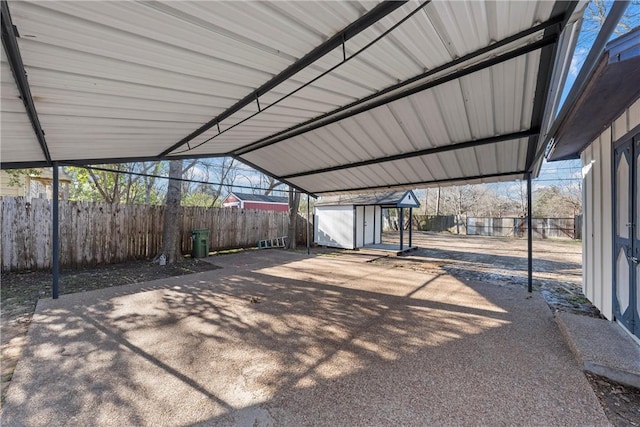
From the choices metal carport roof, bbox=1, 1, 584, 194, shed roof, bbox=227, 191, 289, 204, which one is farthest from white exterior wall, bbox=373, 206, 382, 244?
shed roof, bbox=227, 191, 289, 204

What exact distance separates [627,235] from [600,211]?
3.09 feet

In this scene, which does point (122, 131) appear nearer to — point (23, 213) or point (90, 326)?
point (90, 326)

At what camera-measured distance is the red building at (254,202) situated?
21375 millimetres

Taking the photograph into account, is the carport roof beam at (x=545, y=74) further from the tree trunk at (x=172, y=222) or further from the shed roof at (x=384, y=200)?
the tree trunk at (x=172, y=222)

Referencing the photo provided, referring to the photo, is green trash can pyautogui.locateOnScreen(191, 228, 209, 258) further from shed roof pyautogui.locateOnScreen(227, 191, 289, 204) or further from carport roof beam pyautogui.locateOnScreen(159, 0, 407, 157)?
shed roof pyautogui.locateOnScreen(227, 191, 289, 204)

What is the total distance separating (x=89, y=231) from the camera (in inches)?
284

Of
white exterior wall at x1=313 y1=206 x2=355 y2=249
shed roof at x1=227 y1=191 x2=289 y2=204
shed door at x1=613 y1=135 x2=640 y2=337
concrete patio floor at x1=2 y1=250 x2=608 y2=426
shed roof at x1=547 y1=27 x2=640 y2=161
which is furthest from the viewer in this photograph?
shed roof at x1=227 y1=191 x2=289 y2=204

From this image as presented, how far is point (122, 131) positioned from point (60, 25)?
251 cm

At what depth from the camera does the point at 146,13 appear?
1609mm

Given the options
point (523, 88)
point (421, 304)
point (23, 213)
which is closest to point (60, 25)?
point (523, 88)

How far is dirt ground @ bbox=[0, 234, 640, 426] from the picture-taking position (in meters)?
2.35

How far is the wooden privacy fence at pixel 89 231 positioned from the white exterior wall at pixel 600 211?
33.3 feet

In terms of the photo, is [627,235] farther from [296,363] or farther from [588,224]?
[296,363]

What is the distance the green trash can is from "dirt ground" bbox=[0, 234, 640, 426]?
717mm
